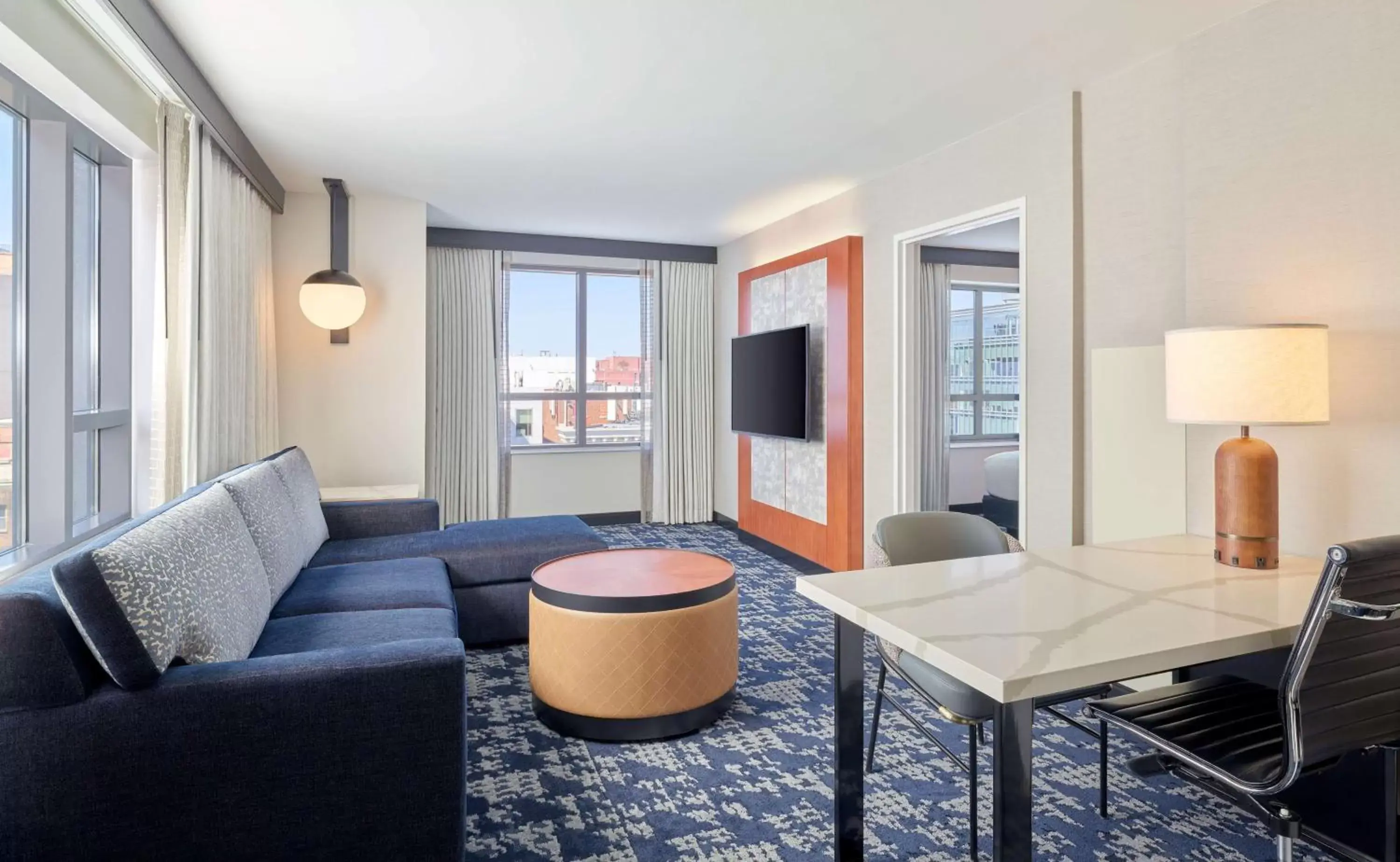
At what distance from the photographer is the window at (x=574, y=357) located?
6613mm

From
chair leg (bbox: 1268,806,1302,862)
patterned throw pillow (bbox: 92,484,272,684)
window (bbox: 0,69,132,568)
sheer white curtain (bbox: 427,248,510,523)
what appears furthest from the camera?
sheer white curtain (bbox: 427,248,510,523)

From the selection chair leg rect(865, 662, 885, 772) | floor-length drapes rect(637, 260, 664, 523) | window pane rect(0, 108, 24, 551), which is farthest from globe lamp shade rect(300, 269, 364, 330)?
chair leg rect(865, 662, 885, 772)

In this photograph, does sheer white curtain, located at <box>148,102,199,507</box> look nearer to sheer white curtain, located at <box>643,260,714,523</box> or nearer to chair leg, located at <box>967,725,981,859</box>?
chair leg, located at <box>967,725,981,859</box>

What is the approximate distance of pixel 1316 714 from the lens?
1.42 m

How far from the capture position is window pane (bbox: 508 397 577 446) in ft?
21.8

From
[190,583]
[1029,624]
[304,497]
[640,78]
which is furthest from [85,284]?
[1029,624]

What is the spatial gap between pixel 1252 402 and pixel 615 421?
5420 millimetres

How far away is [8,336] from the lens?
2559mm

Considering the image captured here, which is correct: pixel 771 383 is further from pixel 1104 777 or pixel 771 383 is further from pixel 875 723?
pixel 1104 777

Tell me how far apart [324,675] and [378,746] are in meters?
0.19

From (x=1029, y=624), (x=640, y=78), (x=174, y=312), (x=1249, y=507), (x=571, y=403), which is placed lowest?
(x=1029, y=624)

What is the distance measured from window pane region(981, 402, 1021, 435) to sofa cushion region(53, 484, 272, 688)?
616 centimetres

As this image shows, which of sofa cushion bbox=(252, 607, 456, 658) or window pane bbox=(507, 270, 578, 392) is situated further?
window pane bbox=(507, 270, 578, 392)

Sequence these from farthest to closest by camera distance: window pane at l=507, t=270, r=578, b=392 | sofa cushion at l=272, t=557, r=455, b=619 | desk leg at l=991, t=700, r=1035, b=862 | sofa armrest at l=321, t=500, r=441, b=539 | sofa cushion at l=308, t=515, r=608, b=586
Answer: window pane at l=507, t=270, r=578, b=392 → sofa armrest at l=321, t=500, r=441, b=539 → sofa cushion at l=308, t=515, r=608, b=586 → sofa cushion at l=272, t=557, r=455, b=619 → desk leg at l=991, t=700, r=1035, b=862
